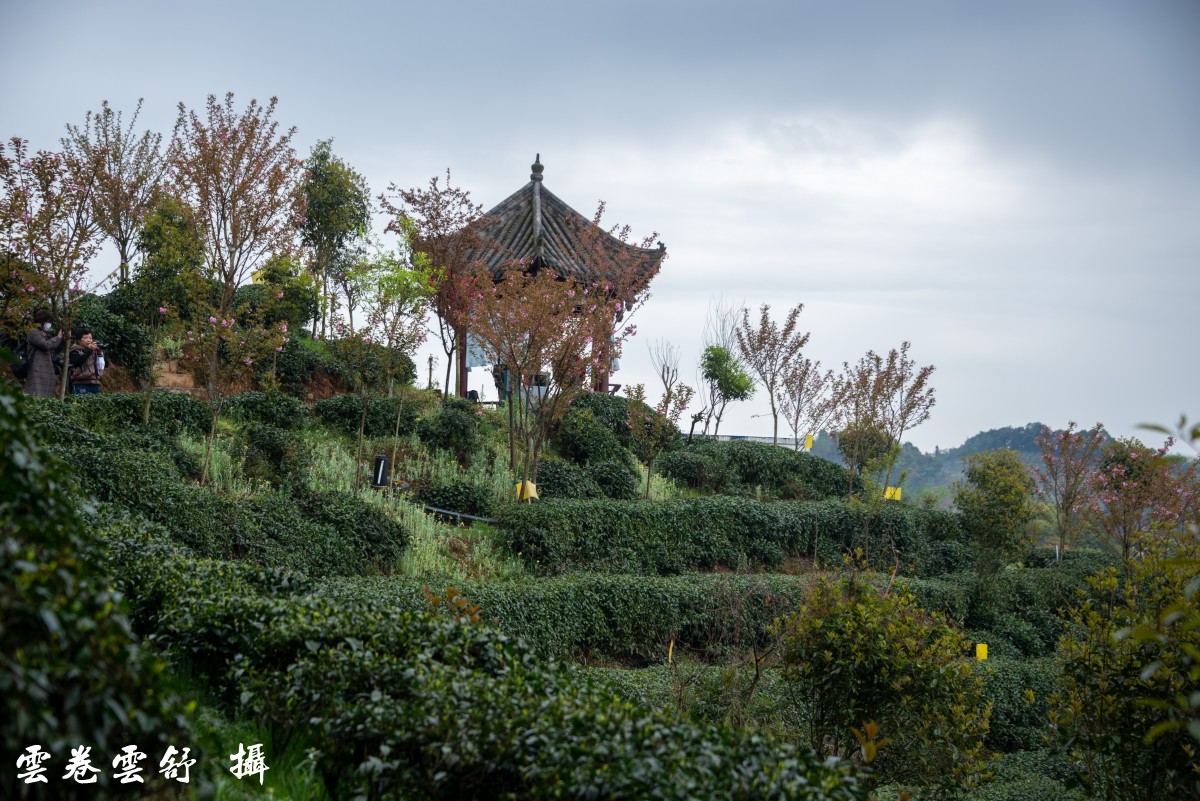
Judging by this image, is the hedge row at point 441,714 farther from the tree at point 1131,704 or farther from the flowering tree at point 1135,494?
the flowering tree at point 1135,494

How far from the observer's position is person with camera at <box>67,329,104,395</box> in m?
13.5

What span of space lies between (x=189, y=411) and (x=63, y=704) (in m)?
11.4

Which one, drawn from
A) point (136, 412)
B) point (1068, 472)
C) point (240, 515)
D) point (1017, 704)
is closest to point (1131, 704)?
point (1017, 704)

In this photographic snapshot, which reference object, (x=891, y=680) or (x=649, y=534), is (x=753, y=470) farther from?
(x=891, y=680)

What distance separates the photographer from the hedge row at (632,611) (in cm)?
919

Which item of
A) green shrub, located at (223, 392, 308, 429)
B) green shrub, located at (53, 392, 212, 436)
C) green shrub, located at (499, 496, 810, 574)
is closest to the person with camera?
green shrub, located at (53, 392, 212, 436)

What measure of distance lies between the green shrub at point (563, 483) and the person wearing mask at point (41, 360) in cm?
710

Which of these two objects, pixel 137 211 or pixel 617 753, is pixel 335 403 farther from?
pixel 617 753

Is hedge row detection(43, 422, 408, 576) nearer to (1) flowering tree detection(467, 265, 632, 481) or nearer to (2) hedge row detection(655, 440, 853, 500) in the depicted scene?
(1) flowering tree detection(467, 265, 632, 481)

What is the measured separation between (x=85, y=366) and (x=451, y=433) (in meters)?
5.57

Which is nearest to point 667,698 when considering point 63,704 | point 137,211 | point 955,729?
point 955,729

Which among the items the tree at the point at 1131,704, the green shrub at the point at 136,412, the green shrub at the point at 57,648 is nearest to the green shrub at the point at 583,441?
the green shrub at the point at 136,412

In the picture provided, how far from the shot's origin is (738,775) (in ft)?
10.2

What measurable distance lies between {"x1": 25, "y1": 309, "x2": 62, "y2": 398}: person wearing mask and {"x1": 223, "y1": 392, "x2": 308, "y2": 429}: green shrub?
2325 millimetres
